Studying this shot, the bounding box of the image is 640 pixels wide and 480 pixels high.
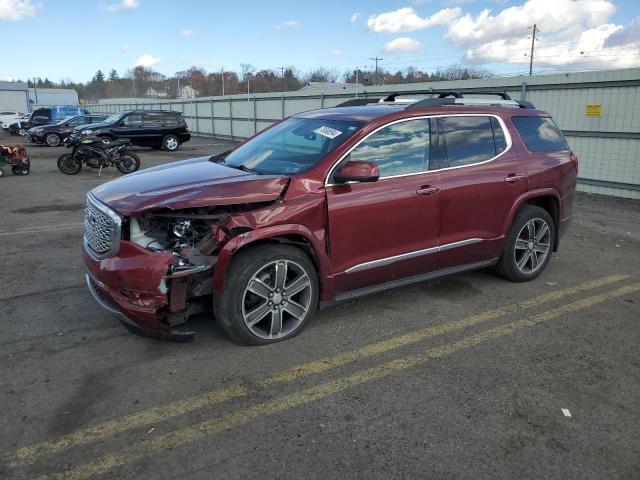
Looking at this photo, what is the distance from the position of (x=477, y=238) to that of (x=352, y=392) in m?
2.21

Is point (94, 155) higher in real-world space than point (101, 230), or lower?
lower

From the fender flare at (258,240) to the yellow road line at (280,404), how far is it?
90cm

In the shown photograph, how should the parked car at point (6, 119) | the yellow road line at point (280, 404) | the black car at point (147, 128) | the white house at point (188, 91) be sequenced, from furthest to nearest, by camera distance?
the white house at point (188, 91), the parked car at point (6, 119), the black car at point (147, 128), the yellow road line at point (280, 404)

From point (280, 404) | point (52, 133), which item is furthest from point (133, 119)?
point (280, 404)

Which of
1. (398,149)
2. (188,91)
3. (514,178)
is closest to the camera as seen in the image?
(398,149)

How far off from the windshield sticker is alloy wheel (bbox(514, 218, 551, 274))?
2199 millimetres

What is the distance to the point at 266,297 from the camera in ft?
12.7

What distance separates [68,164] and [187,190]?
12.2m

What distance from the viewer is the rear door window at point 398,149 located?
4.27m

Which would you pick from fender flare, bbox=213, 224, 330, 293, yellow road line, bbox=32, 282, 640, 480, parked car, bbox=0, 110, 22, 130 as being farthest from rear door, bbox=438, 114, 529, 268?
parked car, bbox=0, 110, 22, 130

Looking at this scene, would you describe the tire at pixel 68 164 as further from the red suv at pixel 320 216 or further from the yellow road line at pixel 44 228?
the red suv at pixel 320 216

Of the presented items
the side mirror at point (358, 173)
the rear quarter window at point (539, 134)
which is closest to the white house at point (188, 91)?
the rear quarter window at point (539, 134)

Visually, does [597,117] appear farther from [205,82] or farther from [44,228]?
[205,82]

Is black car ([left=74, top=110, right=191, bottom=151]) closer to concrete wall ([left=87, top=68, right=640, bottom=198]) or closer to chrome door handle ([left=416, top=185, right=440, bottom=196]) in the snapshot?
concrete wall ([left=87, top=68, right=640, bottom=198])
